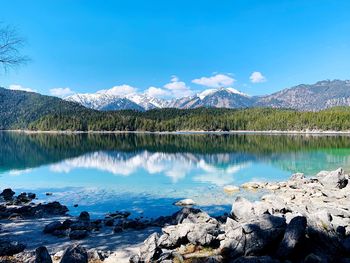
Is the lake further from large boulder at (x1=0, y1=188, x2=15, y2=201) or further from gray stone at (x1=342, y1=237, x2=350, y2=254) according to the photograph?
gray stone at (x1=342, y1=237, x2=350, y2=254)

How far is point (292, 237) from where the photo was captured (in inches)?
576

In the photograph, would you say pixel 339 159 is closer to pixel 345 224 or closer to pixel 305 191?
pixel 305 191

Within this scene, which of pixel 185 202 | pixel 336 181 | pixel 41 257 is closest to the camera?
pixel 41 257

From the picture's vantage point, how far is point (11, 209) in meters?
31.3

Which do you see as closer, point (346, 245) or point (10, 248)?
point (346, 245)

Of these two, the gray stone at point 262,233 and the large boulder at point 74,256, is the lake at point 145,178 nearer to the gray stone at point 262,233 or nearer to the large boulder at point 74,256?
the gray stone at point 262,233

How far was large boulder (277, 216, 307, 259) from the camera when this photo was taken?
567 inches

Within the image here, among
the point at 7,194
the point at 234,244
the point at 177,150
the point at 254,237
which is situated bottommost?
the point at 7,194

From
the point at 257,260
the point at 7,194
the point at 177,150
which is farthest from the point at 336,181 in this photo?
the point at 177,150

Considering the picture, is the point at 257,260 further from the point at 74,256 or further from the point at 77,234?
the point at 77,234

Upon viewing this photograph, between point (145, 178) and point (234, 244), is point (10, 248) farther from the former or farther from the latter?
point (145, 178)

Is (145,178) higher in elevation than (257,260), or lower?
lower

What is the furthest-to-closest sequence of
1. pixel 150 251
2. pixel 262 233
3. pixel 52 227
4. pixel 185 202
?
pixel 185 202, pixel 52 227, pixel 150 251, pixel 262 233

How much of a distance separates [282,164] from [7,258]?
5913cm
